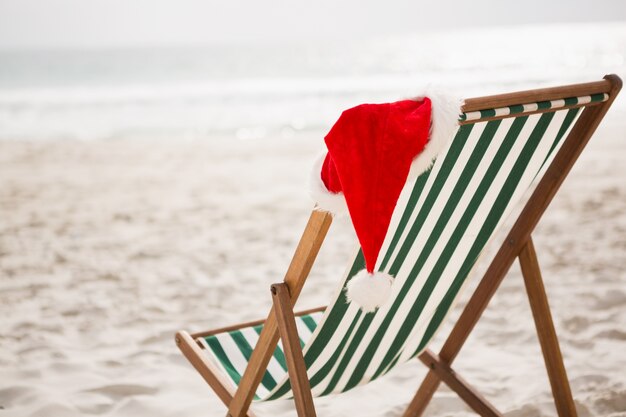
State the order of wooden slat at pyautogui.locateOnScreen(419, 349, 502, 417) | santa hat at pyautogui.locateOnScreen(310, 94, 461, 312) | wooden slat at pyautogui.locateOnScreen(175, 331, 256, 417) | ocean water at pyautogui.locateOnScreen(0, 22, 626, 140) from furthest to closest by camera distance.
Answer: ocean water at pyautogui.locateOnScreen(0, 22, 626, 140), wooden slat at pyautogui.locateOnScreen(419, 349, 502, 417), wooden slat at pyautogui.locateOnScreen(175, 331, 256, 417), santa hat at pyautogui.locateOnScreen(310, 94, 461, 312)

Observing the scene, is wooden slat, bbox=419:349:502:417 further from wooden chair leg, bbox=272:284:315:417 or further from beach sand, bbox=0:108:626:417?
wooden chair leg, bbox=272:284:315:417

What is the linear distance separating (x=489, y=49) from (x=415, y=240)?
140 feet

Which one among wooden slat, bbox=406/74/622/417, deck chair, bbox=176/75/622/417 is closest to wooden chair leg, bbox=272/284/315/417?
deck chair, bbox=176/75/622/417

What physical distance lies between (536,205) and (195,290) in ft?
7.44

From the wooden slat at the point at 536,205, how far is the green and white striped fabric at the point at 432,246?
0.05 metres

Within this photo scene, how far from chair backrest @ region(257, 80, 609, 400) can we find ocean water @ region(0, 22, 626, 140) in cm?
19

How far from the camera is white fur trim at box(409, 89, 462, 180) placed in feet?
3.96

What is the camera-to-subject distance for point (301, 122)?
43.0 ft

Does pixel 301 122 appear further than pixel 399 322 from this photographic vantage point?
Yes

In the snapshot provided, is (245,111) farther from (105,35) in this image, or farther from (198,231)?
(105,35)

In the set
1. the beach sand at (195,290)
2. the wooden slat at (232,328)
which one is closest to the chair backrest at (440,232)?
the wooden slat at (232,328)

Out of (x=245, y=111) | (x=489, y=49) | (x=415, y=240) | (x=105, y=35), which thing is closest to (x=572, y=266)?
(x=415, y=240)

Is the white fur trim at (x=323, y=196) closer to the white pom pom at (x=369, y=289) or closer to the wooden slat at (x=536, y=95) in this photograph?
the white pom pom at (x=369, y=289)

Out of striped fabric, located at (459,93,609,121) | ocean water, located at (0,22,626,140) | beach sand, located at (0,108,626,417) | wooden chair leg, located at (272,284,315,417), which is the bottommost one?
wooden chair leg, located at (272,284,315,417)
